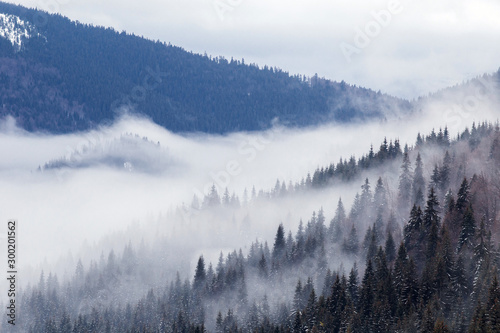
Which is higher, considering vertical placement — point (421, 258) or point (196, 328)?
point (421, 258)

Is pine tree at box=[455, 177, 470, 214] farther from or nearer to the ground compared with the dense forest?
farther from the ground

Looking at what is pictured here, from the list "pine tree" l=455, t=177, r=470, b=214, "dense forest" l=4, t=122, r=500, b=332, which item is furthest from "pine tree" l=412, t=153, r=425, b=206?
"pine tree" l=455, t=177, r=470, b=214

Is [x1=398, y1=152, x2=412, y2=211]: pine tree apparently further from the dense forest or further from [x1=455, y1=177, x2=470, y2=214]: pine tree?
[x1=455, y1=177, x2=470, y2=214]: pine tree

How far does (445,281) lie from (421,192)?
55.7 meters

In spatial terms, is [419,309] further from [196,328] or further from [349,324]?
[196,328]

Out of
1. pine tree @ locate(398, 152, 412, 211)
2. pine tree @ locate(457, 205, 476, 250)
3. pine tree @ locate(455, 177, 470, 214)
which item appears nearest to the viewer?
pine tree @ locate(457, 205, 476, 250)

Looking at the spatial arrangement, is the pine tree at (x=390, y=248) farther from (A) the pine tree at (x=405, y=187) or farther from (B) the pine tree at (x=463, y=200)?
(A) the pine tree at (x=405, y=187)

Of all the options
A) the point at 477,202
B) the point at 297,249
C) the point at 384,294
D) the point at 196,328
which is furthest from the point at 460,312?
the point at 297,249

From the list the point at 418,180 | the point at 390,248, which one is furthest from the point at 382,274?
the point at 418,180

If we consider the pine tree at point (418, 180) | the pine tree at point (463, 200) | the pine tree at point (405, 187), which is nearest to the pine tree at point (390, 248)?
the pine tree at point (463, 200)

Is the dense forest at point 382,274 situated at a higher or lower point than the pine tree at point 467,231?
lower

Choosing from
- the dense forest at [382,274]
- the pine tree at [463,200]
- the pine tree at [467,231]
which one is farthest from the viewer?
the pine tree at [463,200]

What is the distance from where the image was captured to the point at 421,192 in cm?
18438

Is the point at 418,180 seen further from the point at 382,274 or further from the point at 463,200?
the point at 382,274
